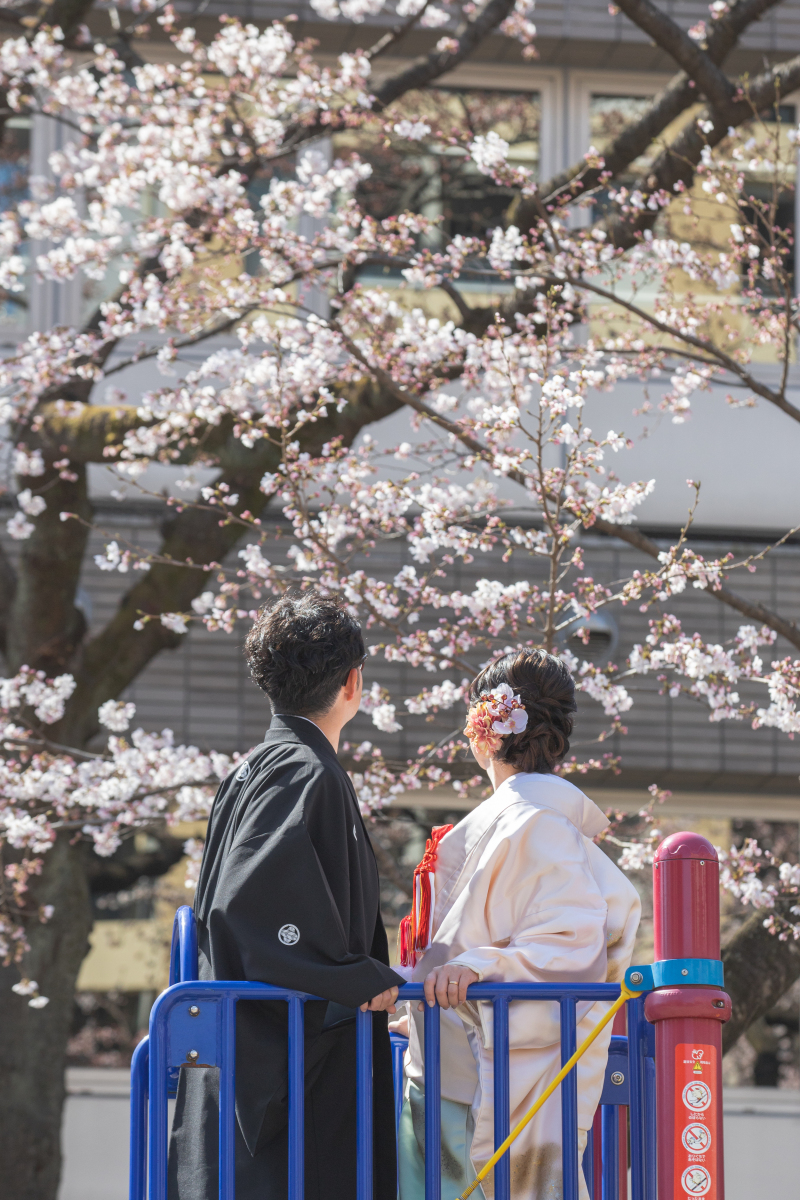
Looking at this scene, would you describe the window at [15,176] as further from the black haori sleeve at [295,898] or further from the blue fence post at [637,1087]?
the blue fence post at [637,1087]

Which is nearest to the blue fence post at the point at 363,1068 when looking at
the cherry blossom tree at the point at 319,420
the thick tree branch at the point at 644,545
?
the cherry blossom tree at the point at 319,420

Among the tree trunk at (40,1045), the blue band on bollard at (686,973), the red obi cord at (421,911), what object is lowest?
the tree trunk at (40,1045)

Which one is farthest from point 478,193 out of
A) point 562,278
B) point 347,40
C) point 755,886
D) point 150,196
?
point 755,886

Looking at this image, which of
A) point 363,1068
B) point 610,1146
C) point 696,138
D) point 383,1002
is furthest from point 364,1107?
point 696,138

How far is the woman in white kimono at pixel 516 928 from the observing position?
2621 millimetres

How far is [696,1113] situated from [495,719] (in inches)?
33.7

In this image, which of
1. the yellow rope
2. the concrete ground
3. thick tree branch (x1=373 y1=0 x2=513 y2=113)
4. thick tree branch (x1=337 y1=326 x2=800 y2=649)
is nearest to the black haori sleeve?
the yellow rope

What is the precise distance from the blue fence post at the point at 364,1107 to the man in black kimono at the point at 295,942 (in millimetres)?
55

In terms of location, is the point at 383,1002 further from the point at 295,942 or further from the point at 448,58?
the point at 448,58

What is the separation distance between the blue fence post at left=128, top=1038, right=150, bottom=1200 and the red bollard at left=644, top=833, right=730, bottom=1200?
3.27 ft

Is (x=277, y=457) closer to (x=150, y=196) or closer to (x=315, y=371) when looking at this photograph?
(x=315, y=371)

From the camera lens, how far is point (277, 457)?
587 centimetres

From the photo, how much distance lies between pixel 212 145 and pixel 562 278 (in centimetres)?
260

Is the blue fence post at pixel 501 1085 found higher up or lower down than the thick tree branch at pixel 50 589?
lower down
